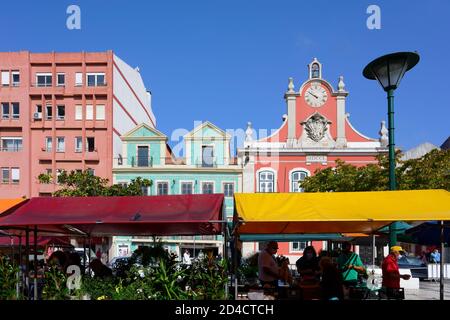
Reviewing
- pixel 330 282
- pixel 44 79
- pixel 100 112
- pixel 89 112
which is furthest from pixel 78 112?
pixel 330 282

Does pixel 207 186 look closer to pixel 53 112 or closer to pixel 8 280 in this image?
pixel 53 112

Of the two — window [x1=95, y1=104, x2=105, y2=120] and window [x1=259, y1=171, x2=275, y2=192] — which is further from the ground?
window [x1=95, y1=104, x2=105, y2=120]

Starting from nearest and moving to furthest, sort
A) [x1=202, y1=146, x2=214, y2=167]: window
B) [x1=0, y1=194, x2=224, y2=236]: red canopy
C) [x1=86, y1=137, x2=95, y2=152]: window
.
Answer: [x1=0, y1=194, x2=224, y2=236]: red canopy, [x1=202, y1=146, x2=214, y2=167]: window, [x1=86, y1=137, x2=95, y2=152]: window

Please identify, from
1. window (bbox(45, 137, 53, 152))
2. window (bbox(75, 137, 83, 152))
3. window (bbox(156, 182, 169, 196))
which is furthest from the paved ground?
window (bbox(45, 137, 53, 152))

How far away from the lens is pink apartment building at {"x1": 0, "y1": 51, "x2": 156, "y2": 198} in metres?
44.8

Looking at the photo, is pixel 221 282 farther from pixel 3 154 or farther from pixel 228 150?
pixel 3 154

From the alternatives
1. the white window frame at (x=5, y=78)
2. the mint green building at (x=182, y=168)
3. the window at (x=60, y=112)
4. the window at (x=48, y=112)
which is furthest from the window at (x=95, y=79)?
the white window frame at (x=5, y=78)

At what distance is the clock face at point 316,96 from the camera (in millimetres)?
41281

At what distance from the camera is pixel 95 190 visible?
3666 cm

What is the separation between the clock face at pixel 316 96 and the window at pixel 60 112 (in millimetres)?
19938

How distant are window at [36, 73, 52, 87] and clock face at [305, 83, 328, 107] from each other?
831 inches

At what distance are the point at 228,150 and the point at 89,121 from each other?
11907 millimetres

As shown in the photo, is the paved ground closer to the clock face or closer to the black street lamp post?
the black street lamp post

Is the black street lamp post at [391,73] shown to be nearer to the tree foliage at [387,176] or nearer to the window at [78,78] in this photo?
the tree foliage at [387,176]
